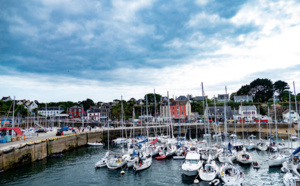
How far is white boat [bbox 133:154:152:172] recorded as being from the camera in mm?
28889

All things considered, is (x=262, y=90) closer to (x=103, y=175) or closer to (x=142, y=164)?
(x=142, y=164)

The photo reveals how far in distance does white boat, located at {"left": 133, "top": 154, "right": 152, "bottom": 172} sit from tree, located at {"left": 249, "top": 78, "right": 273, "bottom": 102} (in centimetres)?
12033

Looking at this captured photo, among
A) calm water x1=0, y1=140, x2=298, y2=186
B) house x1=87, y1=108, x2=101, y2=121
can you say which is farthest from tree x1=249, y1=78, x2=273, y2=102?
calm water x1=0, y1=140, x2=298, y2=186

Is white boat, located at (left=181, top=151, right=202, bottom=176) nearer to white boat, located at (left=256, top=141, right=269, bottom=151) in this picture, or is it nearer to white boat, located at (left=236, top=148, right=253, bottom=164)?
white boat, located at (left=236, top=148, right=253, bottom=164)

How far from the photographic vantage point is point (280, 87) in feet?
426

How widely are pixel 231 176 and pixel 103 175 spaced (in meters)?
16.3

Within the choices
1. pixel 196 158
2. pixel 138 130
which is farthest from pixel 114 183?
pixel 138 130

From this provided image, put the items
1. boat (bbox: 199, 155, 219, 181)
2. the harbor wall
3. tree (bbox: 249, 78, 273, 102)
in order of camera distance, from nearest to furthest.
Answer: boat (bbox: 199, 155, 219, 181), the harbor wall, tree (bbox: 249, 78, 273, 102)

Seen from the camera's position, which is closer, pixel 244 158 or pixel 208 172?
pixel 208 172

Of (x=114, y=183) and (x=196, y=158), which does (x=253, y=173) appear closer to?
(x=196, y=158)

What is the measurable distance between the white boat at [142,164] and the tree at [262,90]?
120 metres

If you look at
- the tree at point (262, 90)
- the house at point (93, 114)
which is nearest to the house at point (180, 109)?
the house at point (93, 114)

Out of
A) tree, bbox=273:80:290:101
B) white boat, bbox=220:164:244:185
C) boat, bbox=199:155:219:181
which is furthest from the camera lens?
tree, bbox=273:80:290:101

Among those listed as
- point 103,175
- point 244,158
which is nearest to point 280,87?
point 244,158
